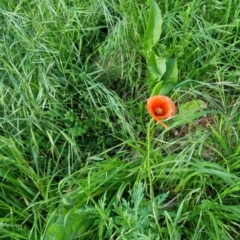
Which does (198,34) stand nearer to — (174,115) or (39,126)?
(174,115)

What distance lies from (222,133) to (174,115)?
0.19 meters

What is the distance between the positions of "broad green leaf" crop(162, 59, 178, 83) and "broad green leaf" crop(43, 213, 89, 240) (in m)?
0.65

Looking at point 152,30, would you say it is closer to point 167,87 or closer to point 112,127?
point 167,87

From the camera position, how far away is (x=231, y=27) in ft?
6.68

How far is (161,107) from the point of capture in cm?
175

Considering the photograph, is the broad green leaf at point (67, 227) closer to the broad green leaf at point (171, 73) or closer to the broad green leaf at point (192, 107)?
the broad green leaf at point (192, 107)

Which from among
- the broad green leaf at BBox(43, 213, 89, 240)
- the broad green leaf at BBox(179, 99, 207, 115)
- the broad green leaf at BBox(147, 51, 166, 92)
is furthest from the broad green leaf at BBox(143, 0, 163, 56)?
the broad green leaf at BBox(43, 213, 89, 240)

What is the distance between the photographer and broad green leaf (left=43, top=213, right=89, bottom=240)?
1.55 metres

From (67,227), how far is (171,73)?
0.73m

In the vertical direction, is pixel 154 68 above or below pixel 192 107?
above

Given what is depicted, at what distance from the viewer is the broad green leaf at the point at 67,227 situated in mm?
1553

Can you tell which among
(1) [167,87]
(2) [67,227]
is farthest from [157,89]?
(2) [67,227]

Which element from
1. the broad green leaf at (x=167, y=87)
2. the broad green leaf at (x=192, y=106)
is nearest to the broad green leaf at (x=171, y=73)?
the broad green leaf at (x=167, y=87)

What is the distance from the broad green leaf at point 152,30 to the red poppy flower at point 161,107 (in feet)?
0.93
